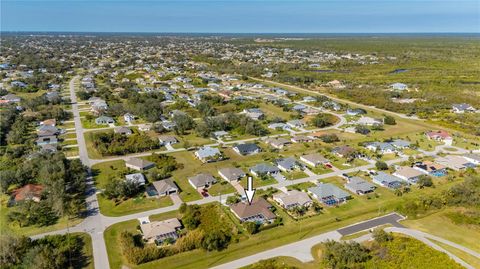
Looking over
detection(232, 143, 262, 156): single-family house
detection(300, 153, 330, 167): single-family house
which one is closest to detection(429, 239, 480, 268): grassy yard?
detection(300, 153, 330, 167): single-family house

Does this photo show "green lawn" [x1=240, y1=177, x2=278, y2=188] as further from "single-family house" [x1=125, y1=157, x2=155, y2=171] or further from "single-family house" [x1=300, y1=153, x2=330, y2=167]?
"single-family house" [x1=125, y1=157, x2=155, y2=171]

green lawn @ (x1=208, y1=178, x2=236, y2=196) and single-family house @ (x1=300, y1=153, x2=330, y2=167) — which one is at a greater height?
single-family house @ (x1=300, y1=153, x2=330, y2=167)

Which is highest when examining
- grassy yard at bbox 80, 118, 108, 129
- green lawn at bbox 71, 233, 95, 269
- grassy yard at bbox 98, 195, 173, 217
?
grassy yard at bbox 80, 118, 108, 129

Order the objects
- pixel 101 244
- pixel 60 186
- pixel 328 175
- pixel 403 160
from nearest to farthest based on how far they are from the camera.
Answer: pixel 101 244 < pixel 60 186 < pixel 328 175 < pixel 403 160

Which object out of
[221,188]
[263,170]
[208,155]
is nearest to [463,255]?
[263,170]

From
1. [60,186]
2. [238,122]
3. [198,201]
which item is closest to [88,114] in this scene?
[238,122]

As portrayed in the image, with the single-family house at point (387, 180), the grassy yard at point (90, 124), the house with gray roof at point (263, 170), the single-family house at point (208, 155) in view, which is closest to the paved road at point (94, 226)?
the single-family house at point (208, 155)

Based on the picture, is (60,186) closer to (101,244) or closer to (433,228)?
(101,244)
